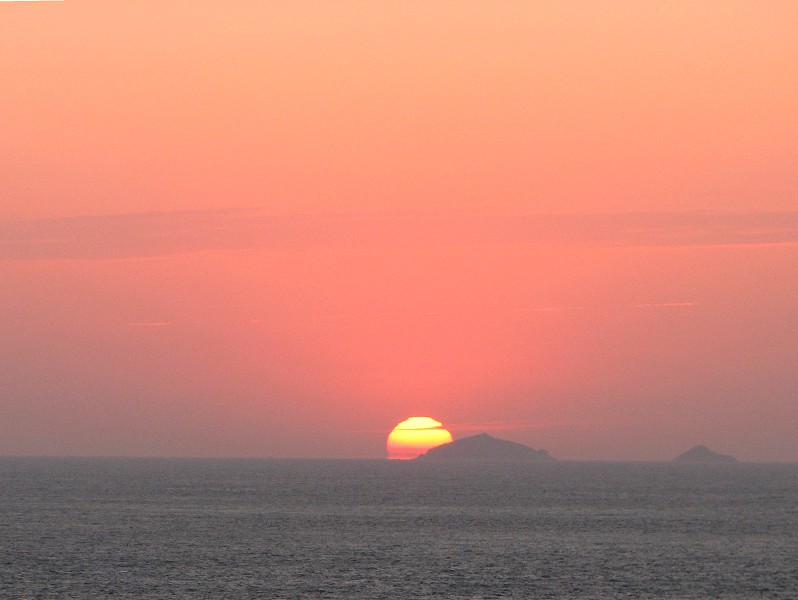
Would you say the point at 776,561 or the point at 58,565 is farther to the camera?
the point at 776,561

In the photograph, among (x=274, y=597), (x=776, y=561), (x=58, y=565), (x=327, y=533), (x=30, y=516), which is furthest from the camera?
(x=30, y=516)

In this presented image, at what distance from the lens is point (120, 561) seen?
104 meters

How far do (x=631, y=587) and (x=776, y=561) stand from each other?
27.6 meters

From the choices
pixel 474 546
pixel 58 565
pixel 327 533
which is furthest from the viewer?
pixel 327 533

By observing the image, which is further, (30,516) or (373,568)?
(30,516)

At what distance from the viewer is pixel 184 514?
16950cm

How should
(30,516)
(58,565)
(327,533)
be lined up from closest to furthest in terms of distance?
(58,565) < (327,533) < (30,516)

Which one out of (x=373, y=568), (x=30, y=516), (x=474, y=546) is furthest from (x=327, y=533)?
(x=30, y=516)

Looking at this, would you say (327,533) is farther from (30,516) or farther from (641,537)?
(30,516)

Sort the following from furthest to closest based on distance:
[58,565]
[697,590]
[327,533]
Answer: [327,533], [58,565], [697,590]

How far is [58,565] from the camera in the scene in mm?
99312

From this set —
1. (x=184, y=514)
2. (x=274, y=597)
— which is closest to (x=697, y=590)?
(x=274, y=597)

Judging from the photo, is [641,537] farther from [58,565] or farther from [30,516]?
[30,516]

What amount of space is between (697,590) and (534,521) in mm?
73624
